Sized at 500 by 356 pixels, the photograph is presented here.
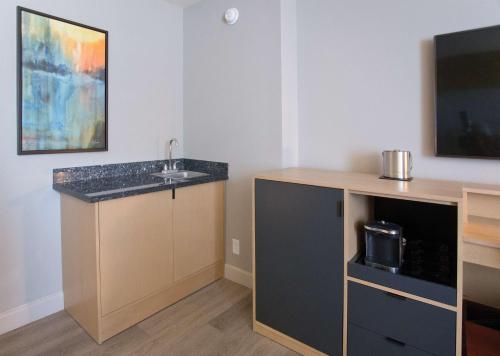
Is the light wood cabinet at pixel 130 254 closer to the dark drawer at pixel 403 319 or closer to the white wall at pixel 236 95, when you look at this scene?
the white wall at pixel 236 95

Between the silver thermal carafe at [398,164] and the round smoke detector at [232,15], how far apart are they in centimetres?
158

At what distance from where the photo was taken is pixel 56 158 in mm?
2195

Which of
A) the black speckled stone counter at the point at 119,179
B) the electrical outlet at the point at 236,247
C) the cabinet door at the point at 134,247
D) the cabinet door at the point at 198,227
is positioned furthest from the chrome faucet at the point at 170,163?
the electrical outlet at the point at 236,247

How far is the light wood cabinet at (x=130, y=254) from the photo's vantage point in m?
Answer: 1.91

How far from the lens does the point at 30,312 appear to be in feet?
6.90

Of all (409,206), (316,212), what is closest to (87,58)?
(316,212)

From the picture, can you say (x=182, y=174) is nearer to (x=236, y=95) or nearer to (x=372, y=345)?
(x=236, y=95)

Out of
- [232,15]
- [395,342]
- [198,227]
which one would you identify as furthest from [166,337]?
[232,15]

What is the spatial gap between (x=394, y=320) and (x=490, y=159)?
0.97m

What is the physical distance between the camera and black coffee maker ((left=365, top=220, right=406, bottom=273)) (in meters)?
1.58

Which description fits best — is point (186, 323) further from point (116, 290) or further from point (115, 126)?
point (115, 126)

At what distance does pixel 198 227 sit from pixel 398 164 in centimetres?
152

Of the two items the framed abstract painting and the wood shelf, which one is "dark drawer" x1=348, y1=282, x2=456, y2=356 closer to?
the wood shelf

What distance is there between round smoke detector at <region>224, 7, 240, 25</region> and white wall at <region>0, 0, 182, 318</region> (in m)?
0.64
